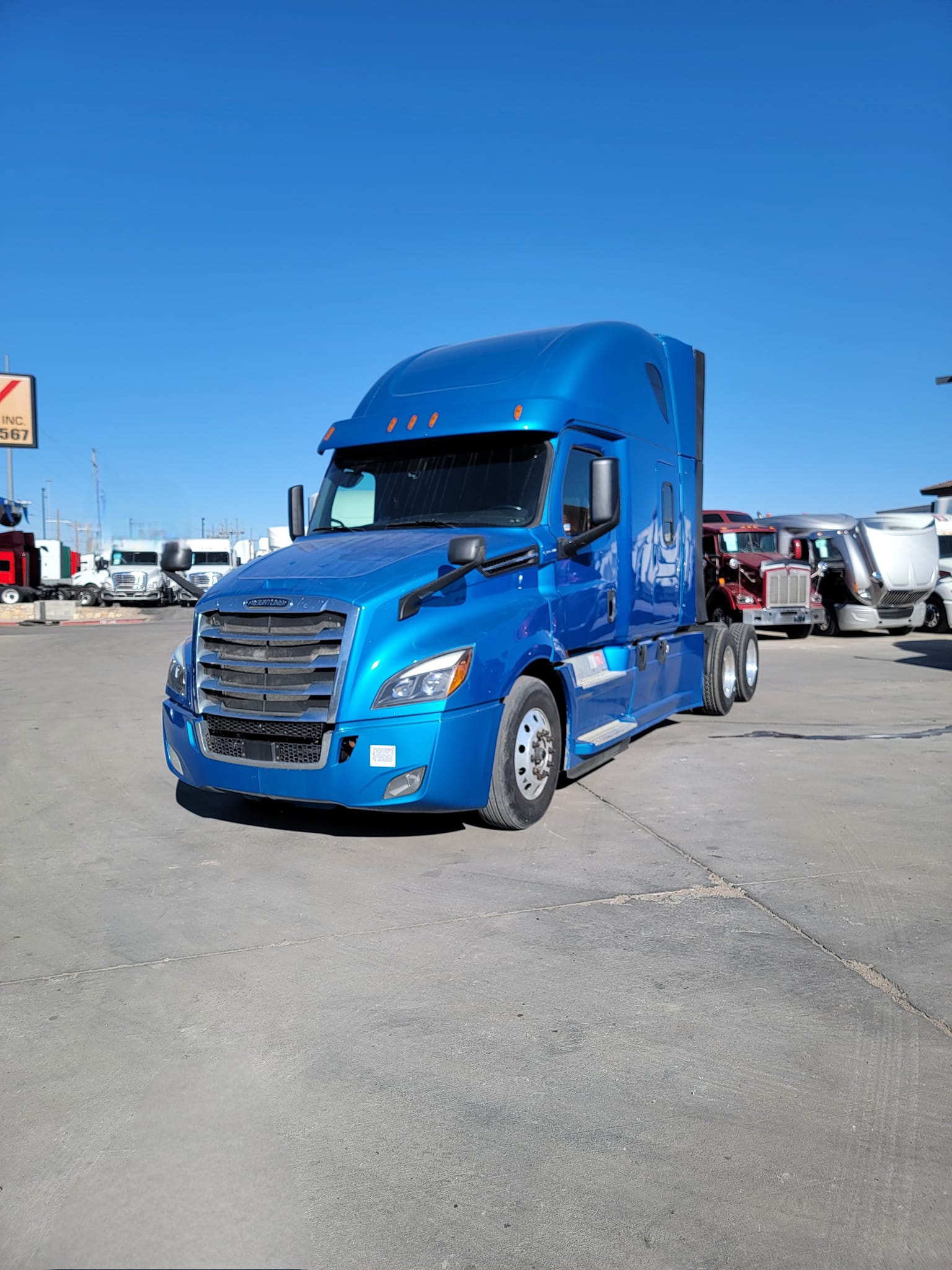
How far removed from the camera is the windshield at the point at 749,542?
20016 millimetres

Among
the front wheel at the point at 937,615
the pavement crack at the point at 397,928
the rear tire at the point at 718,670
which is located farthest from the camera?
the front wheel at the point at 937,615

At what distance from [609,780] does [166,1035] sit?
183 inches

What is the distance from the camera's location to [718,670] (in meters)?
10.4

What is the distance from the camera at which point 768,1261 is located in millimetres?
2320

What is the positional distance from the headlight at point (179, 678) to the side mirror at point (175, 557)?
0.67m

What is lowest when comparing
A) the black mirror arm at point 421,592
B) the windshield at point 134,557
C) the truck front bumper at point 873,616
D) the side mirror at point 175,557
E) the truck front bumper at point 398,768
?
the truck front bumper at point 398,768

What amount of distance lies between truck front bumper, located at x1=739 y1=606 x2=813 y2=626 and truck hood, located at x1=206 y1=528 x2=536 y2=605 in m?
13.8

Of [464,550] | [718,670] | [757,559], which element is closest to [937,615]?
[757,559]

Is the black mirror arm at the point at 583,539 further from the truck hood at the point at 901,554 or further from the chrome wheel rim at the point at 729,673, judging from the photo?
the truck hood at the point at 901,554

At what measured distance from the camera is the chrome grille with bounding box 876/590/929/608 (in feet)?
69.2

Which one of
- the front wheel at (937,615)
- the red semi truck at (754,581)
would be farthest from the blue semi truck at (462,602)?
the front wheel at (937,615)

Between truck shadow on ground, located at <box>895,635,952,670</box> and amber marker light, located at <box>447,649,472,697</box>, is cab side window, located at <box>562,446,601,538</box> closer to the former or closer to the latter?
amber marker light, located at <box>447,649,472,697</box>

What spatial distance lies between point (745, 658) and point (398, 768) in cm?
699

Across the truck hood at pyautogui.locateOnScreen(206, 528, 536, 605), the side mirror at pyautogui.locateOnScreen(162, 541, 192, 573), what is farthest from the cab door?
the side mirror at pyautogui.locateOnScreen(162, 541, 192, 573)
